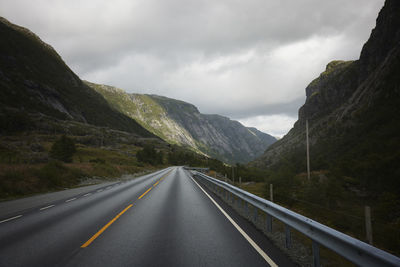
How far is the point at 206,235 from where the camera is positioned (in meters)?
5.40

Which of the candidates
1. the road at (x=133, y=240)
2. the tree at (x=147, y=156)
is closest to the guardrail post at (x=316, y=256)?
the road at (x=133, y=240)

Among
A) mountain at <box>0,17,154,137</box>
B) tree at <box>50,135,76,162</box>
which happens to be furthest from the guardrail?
mountain at <box>0,17,154,137</box>

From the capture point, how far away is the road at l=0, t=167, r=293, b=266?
13.0 feet

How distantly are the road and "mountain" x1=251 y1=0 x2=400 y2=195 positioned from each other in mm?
49518

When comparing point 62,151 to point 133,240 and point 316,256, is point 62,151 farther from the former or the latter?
point 316,256

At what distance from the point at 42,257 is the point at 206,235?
3372mm

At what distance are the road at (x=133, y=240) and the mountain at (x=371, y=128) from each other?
49.5 metres

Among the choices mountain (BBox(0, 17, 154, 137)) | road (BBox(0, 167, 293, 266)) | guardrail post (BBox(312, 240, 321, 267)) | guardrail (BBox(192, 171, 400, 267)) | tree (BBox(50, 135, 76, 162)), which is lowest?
road (BBox(0, 167, 293, 266))

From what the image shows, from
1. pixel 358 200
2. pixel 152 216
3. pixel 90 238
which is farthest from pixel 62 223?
pixel 358 200

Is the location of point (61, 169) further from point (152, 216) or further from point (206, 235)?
point (206, 235)

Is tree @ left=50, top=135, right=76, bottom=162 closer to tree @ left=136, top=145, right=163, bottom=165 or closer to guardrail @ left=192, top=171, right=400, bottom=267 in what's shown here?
tree @ left=136, top=145, right=163, bottom=165

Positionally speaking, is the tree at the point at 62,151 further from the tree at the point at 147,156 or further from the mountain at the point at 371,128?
the mountain at the point at 371,128

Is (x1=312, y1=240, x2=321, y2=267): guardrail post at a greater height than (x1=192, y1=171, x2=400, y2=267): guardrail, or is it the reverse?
(x1=192, y1=171, x2=400, y2=267): guardrail

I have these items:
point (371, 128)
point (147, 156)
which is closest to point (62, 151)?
point (147, 156)
